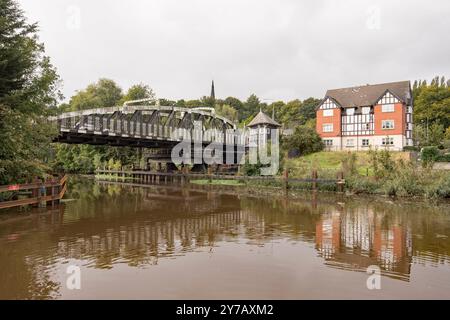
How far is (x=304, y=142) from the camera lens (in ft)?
150

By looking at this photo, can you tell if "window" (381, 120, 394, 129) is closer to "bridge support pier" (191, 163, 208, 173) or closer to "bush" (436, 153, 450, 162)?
"bush" (436, 153, 450, 162)

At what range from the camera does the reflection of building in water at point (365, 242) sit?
8195mm

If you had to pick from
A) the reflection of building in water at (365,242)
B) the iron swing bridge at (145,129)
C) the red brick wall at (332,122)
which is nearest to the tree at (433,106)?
the red brick wall at (332,122)

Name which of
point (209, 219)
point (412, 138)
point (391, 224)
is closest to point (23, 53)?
point (209, 219)

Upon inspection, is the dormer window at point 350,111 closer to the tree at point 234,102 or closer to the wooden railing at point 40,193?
the wooden railing at point 40,193

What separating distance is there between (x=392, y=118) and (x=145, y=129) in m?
31.9

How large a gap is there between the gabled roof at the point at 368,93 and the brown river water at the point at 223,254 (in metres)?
34.4

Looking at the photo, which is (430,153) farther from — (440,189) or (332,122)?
(332,122)

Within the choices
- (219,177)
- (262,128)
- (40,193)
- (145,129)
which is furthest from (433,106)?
(40,193)

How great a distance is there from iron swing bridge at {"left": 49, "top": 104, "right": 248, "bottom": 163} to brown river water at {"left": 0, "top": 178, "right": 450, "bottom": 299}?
18021 mm

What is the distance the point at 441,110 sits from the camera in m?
60.7
